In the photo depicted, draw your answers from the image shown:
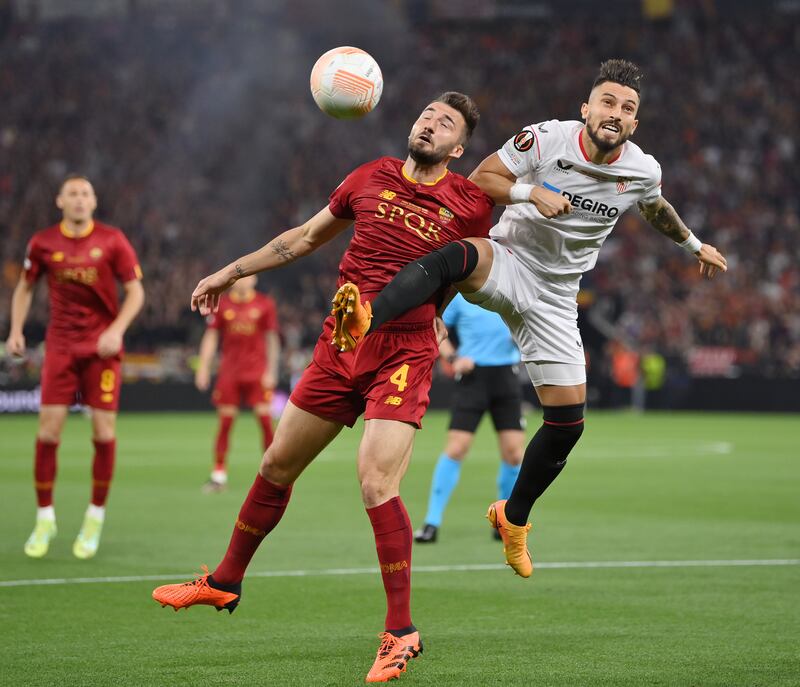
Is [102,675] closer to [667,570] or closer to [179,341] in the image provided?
[667,570]

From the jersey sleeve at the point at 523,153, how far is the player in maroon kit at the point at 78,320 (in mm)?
3876

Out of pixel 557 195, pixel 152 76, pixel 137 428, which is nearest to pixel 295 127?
pixel 152 76

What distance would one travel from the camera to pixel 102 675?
5570mm

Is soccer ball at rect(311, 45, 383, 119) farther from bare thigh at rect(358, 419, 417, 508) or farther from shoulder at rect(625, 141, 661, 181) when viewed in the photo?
bare thigh at rect(358, 419, 417, 508)

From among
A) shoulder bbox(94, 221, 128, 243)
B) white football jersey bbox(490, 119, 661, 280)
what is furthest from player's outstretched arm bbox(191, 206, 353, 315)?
shoulder bbox(94, 221, 128, 243)

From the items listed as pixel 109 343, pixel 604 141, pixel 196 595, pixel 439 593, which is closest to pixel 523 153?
pixel 604 141

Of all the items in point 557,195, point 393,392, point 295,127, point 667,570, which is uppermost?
point 295,127

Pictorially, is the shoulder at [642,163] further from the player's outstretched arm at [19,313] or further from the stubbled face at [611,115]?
the player's outstretched arm at [19,313]

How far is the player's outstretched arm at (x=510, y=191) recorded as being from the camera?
5906mm

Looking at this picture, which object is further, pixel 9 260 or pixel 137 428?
pixel 9 260

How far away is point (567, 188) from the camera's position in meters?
6.54

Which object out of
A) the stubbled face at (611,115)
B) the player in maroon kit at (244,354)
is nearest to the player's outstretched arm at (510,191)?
the stubbled face at (611,115)

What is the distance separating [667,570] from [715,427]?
18989mm

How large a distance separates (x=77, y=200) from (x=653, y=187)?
4.52 meters
